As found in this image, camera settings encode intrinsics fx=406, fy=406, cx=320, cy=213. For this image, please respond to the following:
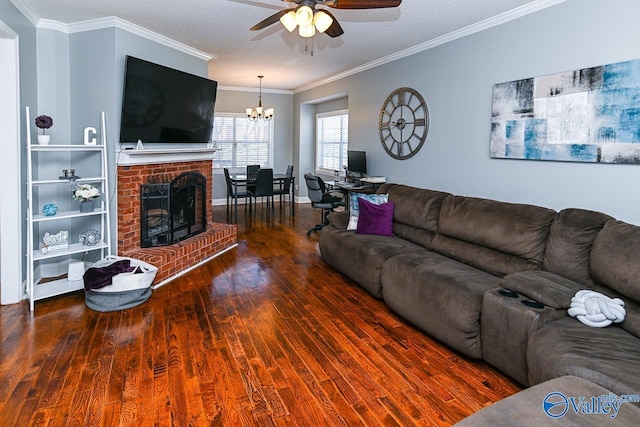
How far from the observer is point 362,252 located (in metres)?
3.90

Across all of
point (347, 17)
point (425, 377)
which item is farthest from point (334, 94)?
point (425, 377)

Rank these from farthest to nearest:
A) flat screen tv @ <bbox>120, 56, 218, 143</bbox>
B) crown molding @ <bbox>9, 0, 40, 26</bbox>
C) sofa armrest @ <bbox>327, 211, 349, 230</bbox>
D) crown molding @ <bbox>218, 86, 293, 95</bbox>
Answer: crown molding @ <bbox>218, 86, 293, 95</bbox> → sofa armrest @ <bbox>327, 211, 349, 230</bbox> → flat screen tv @ <bbox>120, 56, 218, 143</bbox> → crown molding @ <bbox>9, 0, 40, 26</bbox>

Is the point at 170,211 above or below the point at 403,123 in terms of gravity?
below

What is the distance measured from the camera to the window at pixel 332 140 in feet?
26.6

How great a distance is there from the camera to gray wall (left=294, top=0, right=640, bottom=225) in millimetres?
2977

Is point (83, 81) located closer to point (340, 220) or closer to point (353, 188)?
point (340, 220)

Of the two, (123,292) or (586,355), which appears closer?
(586,355)

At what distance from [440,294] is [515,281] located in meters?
0.51

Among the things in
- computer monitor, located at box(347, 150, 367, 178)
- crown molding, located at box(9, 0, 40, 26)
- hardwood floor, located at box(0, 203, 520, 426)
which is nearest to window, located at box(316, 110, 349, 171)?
computer monitor, located at box(347, 150, 367, 178)

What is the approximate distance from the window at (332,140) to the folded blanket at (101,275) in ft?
17.1

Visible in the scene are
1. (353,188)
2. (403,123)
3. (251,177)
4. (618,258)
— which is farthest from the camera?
(251,177)

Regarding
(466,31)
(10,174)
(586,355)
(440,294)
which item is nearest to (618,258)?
(586,355)

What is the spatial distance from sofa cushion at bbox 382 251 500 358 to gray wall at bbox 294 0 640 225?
1035mm

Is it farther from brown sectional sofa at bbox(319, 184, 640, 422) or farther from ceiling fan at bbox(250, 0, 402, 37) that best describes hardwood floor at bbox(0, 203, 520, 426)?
ceiling fan at bbox(250, 0, 402, 37)
